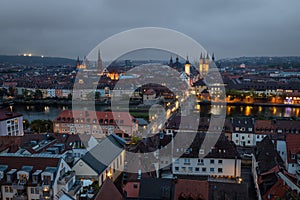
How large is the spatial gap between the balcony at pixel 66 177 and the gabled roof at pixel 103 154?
1.50 feet

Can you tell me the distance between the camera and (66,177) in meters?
5.87

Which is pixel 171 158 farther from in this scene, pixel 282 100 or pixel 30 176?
pixel 282 100

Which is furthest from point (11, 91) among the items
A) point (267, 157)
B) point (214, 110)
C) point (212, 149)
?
point (267, 157)

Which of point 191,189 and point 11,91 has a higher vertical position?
point 11,91

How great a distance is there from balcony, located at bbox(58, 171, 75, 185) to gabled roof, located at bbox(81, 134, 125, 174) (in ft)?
1.50

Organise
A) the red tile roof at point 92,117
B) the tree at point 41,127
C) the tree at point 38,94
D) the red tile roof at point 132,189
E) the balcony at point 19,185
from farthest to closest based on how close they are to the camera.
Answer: the tree at point 38,94 < the tree at point 41,127 < the red tile roof at point 92,117 < the balcony at point 19,185 < the red tile roof at point 132,189

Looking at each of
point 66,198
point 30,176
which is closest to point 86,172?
point 30,176

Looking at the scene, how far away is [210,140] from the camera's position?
26.1ft

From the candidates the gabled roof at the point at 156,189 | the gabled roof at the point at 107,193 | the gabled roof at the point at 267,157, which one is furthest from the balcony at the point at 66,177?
the gabled roof at the point at 267,157

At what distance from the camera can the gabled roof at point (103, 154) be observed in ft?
21.7

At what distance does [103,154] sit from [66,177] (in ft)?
5.32

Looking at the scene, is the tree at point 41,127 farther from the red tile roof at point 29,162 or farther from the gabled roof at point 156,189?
the gabled roof at point 156,189

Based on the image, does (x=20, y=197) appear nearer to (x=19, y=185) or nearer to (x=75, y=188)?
(x=19, y=185)

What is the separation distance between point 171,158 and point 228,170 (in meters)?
1.56
